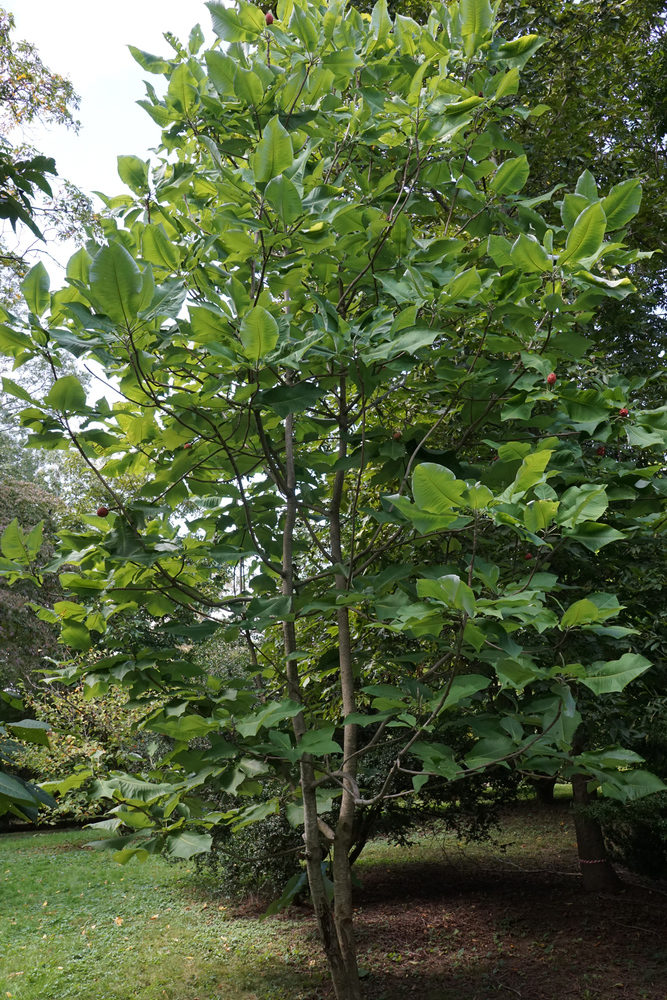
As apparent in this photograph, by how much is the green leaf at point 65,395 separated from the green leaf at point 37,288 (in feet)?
0.59

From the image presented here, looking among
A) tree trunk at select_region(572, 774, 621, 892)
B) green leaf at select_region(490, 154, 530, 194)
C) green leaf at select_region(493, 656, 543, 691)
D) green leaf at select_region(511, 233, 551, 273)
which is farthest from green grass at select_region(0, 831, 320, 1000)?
green leaf at select_region(490, 154, 530, 194)

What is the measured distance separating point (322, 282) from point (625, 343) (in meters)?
3.14

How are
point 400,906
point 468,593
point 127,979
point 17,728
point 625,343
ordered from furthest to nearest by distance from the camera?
point 400,906
point 625,343
point 127,979
point 468,593
point 17,728

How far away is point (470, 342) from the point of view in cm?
279

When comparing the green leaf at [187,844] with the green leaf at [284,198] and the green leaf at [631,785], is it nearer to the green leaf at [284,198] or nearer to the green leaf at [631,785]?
the green leaf at [631,785]

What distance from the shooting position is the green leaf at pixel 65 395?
1.95 m

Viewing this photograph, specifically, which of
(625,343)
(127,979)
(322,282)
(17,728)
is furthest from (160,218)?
(127,979)

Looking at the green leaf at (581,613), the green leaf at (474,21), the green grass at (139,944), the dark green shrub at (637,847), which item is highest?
the green leaf at (474,21)

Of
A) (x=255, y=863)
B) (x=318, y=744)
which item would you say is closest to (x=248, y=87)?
(x=318, y=744)

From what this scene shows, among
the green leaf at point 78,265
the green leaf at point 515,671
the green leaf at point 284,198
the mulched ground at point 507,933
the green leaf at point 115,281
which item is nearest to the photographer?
the green leaf at point 115,281

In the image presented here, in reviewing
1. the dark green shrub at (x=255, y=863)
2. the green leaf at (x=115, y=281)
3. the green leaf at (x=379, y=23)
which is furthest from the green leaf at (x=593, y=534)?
the dark green shrub at (x=255, y=863)

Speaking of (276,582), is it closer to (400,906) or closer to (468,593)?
(468,593)

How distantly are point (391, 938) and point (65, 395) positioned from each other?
14.6ft

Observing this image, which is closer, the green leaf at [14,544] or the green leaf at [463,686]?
the green leaf at [463,686]
